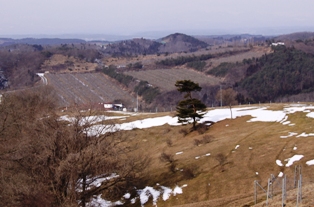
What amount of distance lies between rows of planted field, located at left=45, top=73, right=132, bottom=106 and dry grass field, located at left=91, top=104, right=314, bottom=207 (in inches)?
2410

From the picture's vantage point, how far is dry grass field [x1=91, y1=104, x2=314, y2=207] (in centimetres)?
2370

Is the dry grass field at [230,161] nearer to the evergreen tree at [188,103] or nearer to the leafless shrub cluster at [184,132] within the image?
the leafless shrub cluster at [184,132]

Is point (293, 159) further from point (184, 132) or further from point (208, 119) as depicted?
point (208, 119)

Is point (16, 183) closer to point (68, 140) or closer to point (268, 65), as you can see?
point (68, 140)

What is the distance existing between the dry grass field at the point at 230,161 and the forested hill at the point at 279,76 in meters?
70.2

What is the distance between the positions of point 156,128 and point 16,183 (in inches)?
1133

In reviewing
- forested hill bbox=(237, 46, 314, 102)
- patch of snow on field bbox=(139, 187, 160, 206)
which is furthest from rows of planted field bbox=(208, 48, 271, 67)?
patch of snow on field bbox=(139, 187, 160, 206)

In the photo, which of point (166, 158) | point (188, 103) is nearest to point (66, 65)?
Result: point (188, 103)

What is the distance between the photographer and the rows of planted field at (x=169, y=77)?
117 meters

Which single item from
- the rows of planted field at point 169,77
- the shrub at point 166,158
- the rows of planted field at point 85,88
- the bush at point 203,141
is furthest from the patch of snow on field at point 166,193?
the rows of planted field at point 169,77

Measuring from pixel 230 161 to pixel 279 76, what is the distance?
325 ft

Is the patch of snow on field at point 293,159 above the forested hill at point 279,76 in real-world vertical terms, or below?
above

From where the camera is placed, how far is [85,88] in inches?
4582

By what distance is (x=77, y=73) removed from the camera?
480 ft
